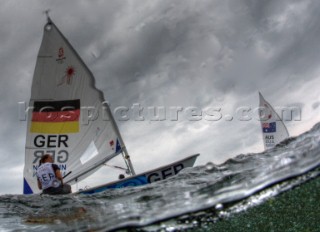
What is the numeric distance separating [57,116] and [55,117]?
0.11 m

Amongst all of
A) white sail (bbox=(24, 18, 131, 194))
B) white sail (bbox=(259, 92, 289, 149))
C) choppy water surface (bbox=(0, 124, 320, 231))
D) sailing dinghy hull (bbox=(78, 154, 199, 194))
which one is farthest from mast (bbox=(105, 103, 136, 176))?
white sail (bbox=(259, 92, 289, 149))

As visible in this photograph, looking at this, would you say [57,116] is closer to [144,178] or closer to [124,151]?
[124,151]

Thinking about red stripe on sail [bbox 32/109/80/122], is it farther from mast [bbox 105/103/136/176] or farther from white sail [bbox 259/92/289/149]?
white sail [bbox 259/92/289/149]

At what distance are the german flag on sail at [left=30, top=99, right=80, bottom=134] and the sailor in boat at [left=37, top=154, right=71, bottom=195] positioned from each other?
822cm

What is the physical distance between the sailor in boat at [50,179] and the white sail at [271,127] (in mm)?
20830

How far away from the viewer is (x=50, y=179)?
32.1ft

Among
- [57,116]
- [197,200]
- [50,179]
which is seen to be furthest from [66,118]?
[197,200]

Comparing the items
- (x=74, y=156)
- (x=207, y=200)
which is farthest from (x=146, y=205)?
(x=74, y=156)

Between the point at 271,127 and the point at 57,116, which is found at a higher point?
the point at 271,127

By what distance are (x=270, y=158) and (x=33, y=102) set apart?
45.1 feet

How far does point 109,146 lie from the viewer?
17562mm

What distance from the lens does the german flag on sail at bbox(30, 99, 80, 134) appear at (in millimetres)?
18078

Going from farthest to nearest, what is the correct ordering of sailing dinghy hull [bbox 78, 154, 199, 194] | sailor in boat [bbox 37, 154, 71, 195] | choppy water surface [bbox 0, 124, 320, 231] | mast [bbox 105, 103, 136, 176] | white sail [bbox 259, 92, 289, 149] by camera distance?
white sail [bbox 259, 92, 289, 149] < mast [bbox 105, 103, 136, 176] < sailing dinghy hull [bbox 78, 154, 199, 194] < sailor in boat [bbox 37, 154, 71, 195] < choppy water surface [bbox 0, 124, 320, 231]

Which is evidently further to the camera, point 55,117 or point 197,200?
point 55,117
